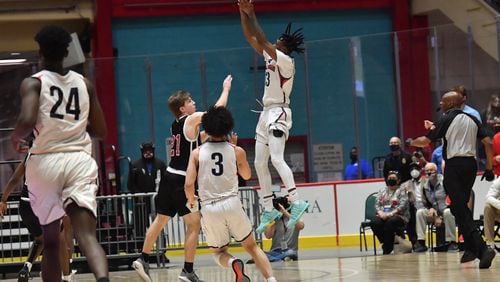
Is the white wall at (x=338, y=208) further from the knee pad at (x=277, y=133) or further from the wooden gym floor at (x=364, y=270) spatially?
the knee pad at (x=277, y=133)

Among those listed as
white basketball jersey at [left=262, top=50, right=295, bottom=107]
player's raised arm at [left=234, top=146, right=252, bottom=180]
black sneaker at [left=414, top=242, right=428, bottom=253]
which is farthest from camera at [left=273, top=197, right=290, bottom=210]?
black sneaker at [left=414, top=242, right=428, bottom=253]

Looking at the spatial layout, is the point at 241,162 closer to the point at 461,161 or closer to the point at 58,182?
the point at 58,182

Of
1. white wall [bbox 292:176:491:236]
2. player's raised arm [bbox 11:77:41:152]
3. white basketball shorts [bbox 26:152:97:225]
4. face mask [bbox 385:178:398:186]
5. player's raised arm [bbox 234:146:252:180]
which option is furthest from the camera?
white wall [bbox 292:176:491:236]

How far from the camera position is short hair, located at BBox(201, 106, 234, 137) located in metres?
9.72

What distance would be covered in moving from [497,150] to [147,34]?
495 inches

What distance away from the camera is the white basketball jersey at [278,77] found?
39.8ft

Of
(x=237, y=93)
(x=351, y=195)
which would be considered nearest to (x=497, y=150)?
(x=351, y=195)

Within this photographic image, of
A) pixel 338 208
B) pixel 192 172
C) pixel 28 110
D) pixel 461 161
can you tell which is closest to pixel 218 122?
pixel 192 172

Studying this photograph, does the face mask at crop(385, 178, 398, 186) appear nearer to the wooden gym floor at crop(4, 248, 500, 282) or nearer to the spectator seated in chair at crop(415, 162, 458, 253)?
the spectator seated in chair at crop(415, 162, 458, 253)

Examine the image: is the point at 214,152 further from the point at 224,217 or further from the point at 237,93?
the point at 237,93

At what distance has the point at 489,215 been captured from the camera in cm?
1605

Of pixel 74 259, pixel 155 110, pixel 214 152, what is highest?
pixel 155 110

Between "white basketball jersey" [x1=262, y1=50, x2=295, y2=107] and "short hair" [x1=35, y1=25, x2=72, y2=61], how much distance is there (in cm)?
490

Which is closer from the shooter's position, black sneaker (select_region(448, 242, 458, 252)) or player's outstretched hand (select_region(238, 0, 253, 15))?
player's outstretched hand (select_region(238, 0, 253, 15))
